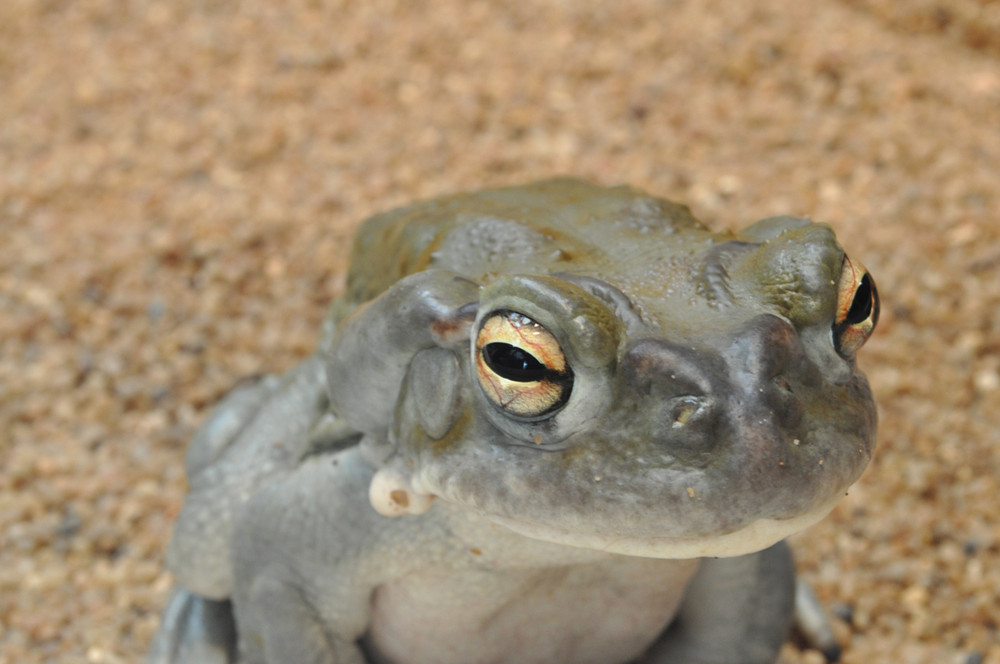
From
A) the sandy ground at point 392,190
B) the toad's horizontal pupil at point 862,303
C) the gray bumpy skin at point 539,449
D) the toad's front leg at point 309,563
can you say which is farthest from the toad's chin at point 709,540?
the sandy ground at point 392,190

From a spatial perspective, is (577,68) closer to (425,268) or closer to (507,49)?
(507,49)

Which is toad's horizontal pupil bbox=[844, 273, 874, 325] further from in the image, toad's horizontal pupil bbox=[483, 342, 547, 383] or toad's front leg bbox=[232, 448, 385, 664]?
toad's front leg bbox=[232, 448, 385, 664]

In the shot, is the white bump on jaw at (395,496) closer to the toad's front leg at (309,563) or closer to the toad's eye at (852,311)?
the toad's front leg at (309,563)

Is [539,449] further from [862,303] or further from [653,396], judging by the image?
[862,303]

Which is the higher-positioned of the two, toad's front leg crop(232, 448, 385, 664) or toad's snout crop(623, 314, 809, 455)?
toad's snout crop(623, 314, 809, 455)

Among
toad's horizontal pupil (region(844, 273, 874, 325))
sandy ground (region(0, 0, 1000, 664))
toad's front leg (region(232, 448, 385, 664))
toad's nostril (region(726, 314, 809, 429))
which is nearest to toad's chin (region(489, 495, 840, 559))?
toad's nostril (region(726, 314, 809, 429))

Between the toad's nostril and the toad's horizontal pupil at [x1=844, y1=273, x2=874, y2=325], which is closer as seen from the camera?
the toad's nostril

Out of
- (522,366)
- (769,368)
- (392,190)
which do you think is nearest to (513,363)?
(522,366)
